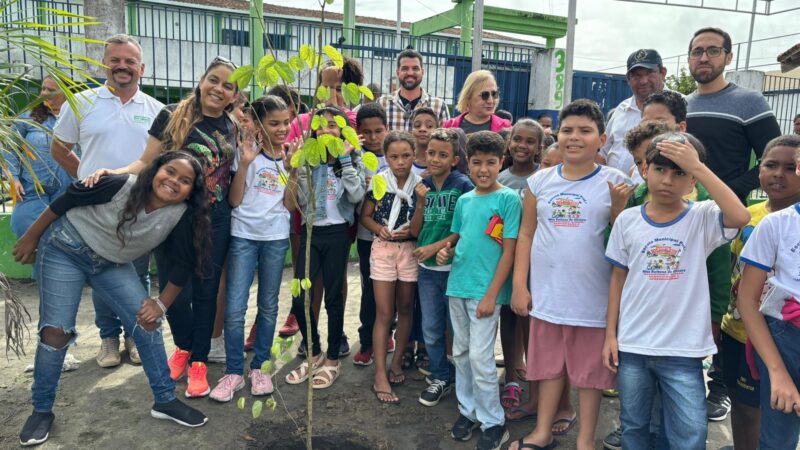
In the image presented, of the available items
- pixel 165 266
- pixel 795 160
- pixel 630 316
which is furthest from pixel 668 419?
pixel 165 266

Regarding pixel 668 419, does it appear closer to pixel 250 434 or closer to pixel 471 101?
pixel 250 434

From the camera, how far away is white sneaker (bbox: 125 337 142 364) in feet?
12.9

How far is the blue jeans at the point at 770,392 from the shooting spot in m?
2.16

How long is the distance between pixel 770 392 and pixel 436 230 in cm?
179

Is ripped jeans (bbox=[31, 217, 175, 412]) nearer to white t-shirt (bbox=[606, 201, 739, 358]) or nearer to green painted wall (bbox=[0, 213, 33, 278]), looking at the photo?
white t-shirt (bbox=[606, 201, 739, 358])

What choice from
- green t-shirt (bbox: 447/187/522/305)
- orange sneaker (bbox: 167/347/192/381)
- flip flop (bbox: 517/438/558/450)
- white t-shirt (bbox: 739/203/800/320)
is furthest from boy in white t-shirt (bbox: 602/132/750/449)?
orange sneaker (bbox: 167/347/192/381)

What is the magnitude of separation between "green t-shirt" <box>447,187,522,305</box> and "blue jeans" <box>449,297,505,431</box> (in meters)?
0.08

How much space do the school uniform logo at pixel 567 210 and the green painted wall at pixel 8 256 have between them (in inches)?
216

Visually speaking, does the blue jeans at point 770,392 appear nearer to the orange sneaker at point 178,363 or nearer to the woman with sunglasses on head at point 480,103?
the woman with sunglasses on head at point 480,103

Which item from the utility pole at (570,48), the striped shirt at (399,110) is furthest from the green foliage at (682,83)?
the striped shirt at (399,110)

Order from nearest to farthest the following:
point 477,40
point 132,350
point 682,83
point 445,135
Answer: point 445,135 → point 132,350 → point 477,40 → point 682,83

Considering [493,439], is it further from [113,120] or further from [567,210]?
[113,120]

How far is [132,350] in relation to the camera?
400 cm

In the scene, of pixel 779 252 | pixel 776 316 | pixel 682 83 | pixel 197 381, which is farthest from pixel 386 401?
pixel 682 83
